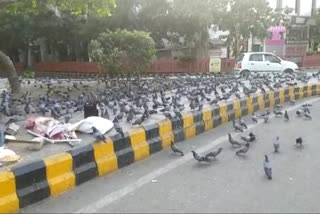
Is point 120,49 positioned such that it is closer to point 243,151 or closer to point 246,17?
point 243,151

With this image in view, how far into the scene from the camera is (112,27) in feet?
86.1

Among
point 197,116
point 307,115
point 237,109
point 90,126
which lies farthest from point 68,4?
point 90,126

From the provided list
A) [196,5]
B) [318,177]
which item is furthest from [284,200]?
[196,5]

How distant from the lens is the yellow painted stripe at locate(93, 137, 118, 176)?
4996 millimetres

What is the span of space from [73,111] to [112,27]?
19.2 meters

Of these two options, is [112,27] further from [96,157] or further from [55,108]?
[96,157]

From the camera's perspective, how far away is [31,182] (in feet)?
13.8

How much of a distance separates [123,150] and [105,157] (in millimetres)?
377

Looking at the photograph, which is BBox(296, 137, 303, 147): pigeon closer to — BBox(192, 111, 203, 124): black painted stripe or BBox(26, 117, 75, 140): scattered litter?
BBox(192, 111, 203, 124): black painted stripe

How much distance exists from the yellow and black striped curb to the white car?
15.5 meters

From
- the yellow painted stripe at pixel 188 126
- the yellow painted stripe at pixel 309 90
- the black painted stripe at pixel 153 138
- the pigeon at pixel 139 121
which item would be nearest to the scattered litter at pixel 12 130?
the pigeon at pixel 139 121

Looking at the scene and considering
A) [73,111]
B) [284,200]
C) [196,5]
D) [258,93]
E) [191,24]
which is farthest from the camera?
[191,24]

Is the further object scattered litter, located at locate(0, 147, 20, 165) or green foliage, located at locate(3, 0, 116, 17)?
green foliage, located at locate(3, 0, 116, 17)

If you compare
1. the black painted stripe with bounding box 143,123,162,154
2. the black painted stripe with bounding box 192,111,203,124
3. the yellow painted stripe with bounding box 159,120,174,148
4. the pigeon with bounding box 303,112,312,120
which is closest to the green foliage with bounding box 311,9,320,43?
the pigeon with bounding box 303,112,312,120
